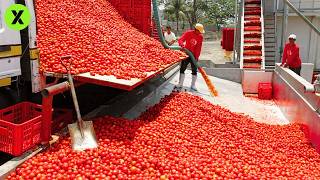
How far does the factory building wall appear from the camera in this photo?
16875 millimetres

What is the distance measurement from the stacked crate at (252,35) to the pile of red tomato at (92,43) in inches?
180

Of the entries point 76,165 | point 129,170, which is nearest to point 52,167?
point 76,165

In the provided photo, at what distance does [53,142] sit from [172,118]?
2.46 metres

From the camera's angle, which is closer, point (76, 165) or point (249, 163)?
point (76, 165)

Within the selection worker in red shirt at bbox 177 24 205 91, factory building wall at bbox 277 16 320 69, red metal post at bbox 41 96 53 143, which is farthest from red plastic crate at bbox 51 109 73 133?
factory building wall at bbox 277 16 320 69

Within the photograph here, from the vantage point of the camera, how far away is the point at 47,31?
6.62 metres

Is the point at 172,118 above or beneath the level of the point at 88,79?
beneath

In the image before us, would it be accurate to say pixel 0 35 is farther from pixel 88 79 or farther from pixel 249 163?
pixel 249 163

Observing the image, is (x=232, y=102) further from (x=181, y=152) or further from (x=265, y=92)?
(x=181, y=152)

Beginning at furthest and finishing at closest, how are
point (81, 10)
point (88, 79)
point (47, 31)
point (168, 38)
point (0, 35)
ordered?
point (168, 38) < point (81, 10) < point (47, 31) < point (88, 79) < point (0, 35)

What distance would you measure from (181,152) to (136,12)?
6.23 meters

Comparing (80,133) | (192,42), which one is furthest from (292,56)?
(80,133)

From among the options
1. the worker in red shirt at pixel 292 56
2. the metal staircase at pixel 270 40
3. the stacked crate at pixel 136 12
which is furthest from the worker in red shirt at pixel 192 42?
the metal staircase at pixel 270 40

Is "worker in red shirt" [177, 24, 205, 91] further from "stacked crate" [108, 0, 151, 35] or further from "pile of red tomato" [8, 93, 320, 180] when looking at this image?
"pile of red tomato" [8, 93, 320, 180]
